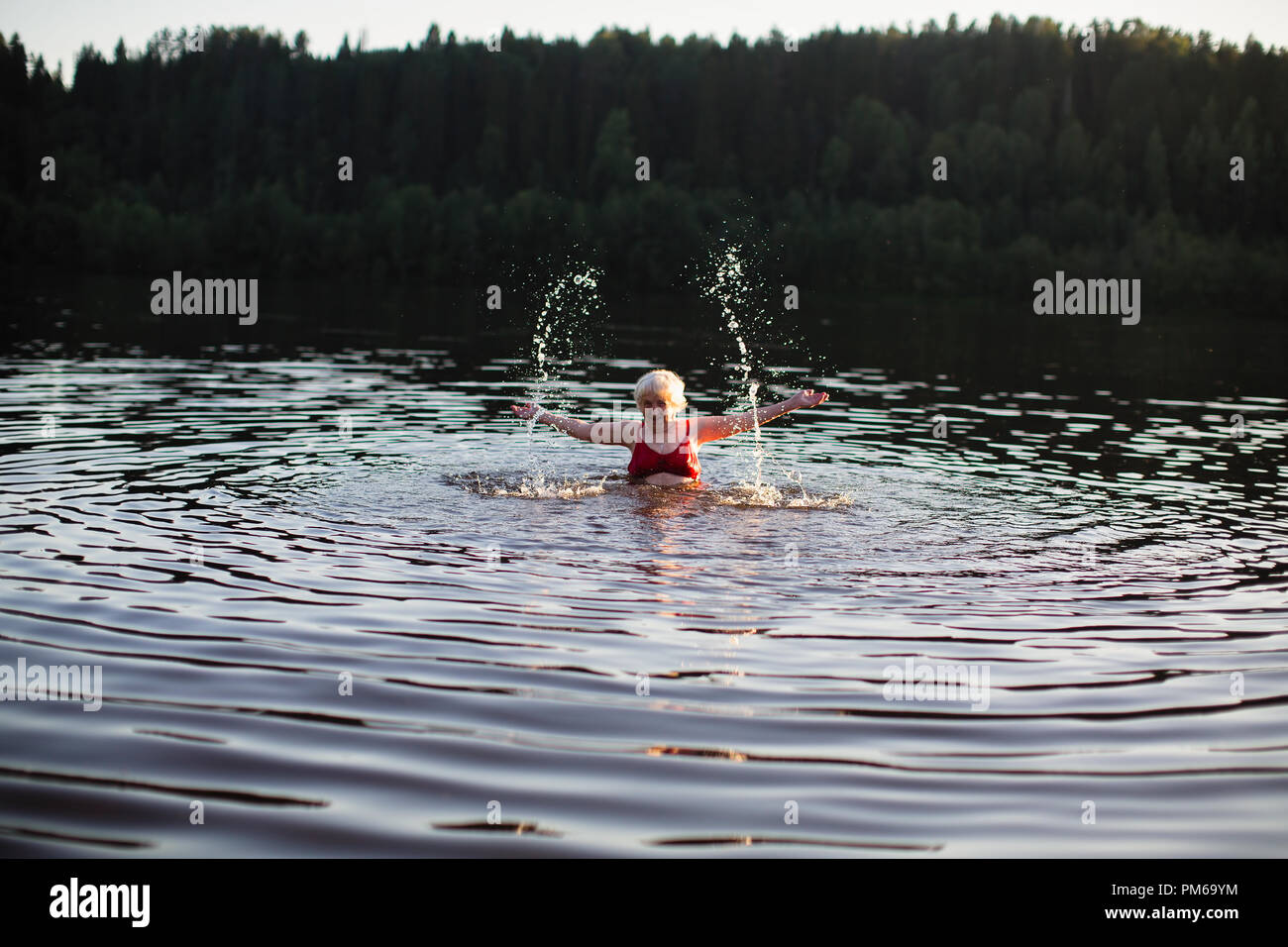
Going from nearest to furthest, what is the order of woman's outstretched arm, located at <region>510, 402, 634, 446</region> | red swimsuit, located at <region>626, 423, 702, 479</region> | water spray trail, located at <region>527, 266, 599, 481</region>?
red swimsuit, located at <region>626, 423, 702, 479</region> → woman's outstretched arm, located at <region>510, 402, 634, 446</region> → water spray trail, located at <region>527, 266, 599, 481</region>

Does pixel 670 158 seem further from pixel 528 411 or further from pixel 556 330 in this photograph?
pixel 528 411

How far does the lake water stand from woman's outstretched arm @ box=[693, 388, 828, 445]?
71 cm

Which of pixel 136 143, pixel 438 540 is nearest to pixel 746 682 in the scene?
pixel 438 540

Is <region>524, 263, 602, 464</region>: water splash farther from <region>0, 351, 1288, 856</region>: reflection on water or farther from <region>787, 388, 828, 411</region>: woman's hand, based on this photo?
<region>0, 351, 1288, 856</region>: reflection on water

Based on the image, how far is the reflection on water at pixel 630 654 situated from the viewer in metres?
5.49

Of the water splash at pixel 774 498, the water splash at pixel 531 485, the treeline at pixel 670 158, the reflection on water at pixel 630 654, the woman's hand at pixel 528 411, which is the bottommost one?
the reflection on water at pixel 630 654

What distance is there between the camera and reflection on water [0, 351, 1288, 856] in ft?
18.0

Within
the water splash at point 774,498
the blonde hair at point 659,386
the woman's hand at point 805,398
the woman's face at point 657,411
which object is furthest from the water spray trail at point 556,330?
the woman's hand at point 805,398

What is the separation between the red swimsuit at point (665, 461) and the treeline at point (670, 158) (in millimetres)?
84853

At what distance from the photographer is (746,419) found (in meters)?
13.6

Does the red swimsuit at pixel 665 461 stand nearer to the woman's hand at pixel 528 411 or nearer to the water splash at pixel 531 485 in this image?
the water splash at pixel 531 485

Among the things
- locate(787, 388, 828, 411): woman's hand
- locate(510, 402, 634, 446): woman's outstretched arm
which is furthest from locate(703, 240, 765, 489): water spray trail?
locate(510, 402, 634, 446): woman's outstretched arm
